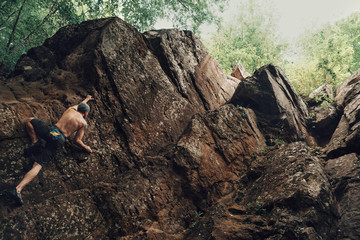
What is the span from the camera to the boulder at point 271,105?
10.2 metres

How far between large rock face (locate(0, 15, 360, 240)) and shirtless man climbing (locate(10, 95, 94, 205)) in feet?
0.88

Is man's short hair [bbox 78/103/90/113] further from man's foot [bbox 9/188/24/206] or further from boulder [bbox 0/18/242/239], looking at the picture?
→ man's foot [bbox 9/188/24/206]

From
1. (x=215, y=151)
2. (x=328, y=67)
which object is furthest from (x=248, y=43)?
(x=215, y=151)

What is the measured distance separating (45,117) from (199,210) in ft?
17.4

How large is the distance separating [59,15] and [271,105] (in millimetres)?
12668

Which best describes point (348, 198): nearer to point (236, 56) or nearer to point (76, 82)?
point (76, 82)

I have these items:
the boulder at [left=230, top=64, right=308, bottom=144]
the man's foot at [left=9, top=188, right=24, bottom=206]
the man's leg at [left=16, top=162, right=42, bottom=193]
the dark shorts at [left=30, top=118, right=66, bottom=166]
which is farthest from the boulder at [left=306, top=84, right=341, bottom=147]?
the man's foot at [left=9, top=188, right=24, bottom=206]

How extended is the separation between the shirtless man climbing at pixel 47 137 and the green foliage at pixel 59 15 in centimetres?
628

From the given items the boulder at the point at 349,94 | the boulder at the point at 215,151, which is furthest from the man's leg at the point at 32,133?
the boulder at the point at 349,94

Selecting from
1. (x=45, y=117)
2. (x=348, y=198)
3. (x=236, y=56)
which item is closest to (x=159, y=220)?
(x=45, y=117)

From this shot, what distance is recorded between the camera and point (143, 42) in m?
9.70

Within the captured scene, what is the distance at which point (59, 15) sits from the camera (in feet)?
45.7

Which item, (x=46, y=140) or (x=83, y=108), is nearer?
(x=46, y=140)

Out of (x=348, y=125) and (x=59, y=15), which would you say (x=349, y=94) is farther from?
(x=59, y=15)
